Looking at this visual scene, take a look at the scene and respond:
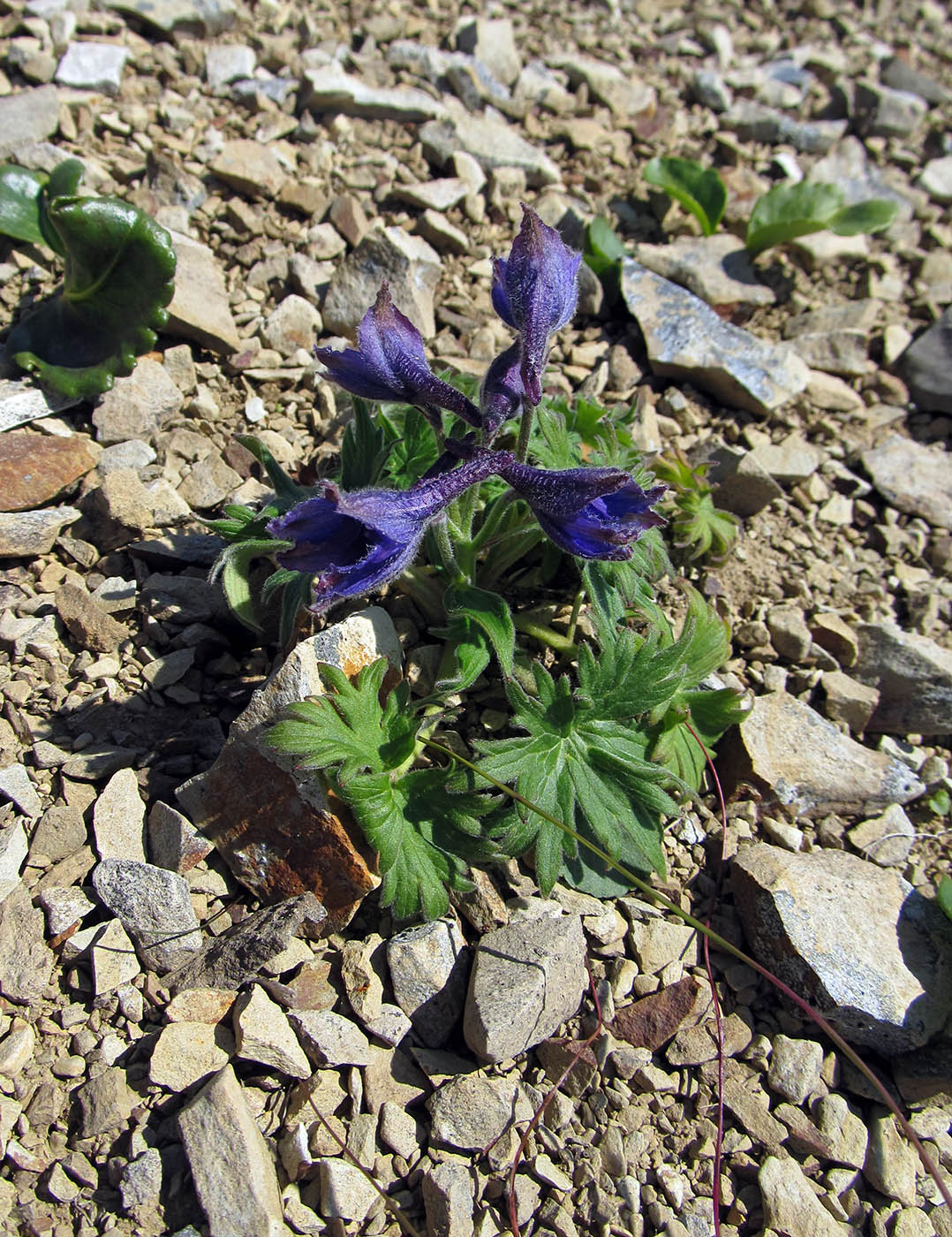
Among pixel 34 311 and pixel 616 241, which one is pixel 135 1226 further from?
pixel 616 241

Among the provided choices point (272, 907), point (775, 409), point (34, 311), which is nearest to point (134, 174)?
point (34, 311)

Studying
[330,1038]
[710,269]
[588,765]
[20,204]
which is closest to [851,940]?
[588,765]

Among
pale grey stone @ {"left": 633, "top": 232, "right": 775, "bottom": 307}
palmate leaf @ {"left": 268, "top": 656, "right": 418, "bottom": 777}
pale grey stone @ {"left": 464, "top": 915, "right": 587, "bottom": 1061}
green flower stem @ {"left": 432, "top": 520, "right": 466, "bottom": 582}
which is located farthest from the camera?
pale grey stone @ {"left": 633, "top": 232, "right": 775, "bottom": 307}

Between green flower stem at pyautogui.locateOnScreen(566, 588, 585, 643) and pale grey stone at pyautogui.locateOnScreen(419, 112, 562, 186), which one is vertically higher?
pale grey stone at pyautogui.locateOnScreen(419, 112, 562, 186)

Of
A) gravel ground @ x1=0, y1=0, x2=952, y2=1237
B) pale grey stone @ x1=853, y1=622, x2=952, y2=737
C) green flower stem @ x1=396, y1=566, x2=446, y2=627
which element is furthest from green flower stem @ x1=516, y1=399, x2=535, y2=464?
pale grey stone @ x1=853, y1=622, x2=952, y2=737

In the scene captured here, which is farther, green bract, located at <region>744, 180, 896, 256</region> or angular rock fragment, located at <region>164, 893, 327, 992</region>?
green bract, located at <region>744, 180, 896, 256</region>

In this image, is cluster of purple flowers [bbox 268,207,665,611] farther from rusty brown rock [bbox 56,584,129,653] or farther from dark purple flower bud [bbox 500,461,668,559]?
rusty brown rock [bbox 56,584,129,653]
